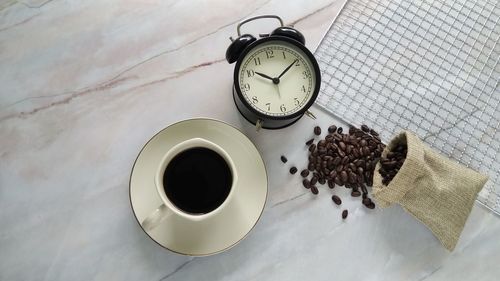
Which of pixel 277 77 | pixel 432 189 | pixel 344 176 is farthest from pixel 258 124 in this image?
pixel 432 189

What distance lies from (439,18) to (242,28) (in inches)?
16.1

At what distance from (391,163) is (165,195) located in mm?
420

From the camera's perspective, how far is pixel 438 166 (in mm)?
925

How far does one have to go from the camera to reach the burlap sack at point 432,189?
35.4 inches

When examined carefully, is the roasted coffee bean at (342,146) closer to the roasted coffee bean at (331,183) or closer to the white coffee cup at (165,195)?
the roasted coffee bean at (331,183)

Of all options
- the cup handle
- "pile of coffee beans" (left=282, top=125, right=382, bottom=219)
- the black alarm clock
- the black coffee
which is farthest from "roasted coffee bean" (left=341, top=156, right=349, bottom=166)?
the cup handle

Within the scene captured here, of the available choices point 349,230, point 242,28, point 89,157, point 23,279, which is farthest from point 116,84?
point 349,230

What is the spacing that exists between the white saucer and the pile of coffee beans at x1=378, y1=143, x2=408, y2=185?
0.23 metres

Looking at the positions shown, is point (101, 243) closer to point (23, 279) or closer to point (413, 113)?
point (23, 279)

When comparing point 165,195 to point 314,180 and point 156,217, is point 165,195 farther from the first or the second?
point 314,180

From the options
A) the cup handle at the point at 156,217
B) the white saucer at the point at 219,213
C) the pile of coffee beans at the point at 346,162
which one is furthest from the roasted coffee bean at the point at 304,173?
the cup handle at the point at 156,217

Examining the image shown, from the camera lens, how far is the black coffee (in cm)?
83

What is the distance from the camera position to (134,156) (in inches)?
38.3

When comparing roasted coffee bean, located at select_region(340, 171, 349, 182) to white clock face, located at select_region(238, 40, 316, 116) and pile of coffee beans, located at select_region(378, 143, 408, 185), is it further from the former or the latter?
white clock face, located at select_region(238, 40, 316, 116)
